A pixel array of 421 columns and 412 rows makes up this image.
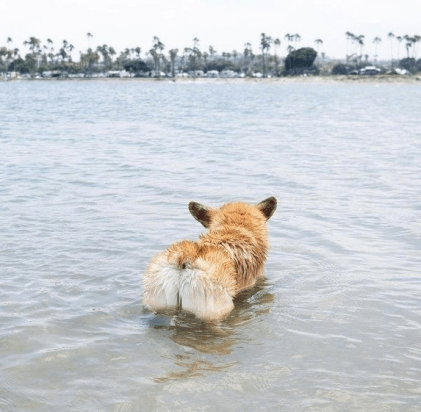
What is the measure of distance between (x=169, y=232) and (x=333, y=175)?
6.90m

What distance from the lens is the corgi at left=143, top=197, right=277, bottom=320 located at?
16.1ft

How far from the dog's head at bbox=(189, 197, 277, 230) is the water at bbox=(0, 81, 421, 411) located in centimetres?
73

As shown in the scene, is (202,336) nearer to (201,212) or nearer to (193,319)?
(193,319)

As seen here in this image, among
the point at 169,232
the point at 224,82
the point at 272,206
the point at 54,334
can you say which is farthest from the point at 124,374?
the point at 224,82

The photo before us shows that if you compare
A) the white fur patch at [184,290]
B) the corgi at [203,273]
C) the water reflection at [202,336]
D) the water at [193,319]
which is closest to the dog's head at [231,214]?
the corgi at [203,273]

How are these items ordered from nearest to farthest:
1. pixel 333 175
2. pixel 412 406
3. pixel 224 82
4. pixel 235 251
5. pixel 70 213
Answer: pixel 412 406, pixel 235 251, pixel 70 213, pixel 333 175, pixel 224 82

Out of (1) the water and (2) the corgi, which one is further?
→ (2) the corgi

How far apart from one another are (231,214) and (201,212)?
0.31 meters

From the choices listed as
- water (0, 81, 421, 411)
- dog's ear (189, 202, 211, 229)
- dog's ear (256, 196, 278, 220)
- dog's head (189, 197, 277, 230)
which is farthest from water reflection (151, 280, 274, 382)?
dog's ear (256, 196, 278, 220)

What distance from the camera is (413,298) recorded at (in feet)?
20.2

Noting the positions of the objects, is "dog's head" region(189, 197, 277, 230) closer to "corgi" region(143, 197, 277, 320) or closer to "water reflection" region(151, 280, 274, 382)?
"corgi" region(143, 197, 277, 320)

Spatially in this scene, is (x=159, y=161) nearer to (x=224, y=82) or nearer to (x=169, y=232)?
(x=169, y=232)

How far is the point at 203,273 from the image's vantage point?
4891 mm

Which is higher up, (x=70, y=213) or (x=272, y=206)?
(x=272, y=206)
